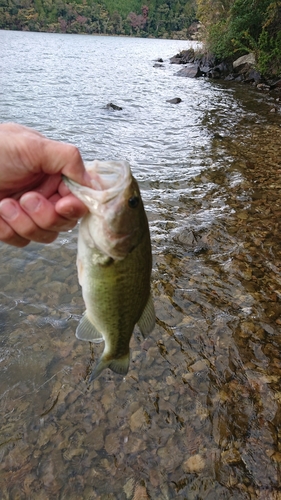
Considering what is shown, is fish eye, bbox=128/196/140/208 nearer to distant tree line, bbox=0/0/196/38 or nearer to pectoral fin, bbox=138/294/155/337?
pectoral fin, bbox=138/294/155/337

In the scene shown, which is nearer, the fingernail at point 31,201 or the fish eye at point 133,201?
the fish eye at point 133,201

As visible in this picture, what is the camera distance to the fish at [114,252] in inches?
75.6

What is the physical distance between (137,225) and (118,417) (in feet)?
8.14

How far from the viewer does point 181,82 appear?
92.3 ft

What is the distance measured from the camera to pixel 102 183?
6.70ft

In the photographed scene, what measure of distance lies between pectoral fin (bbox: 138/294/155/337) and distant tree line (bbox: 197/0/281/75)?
86.5 feet

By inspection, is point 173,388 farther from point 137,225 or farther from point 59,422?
point 137,225

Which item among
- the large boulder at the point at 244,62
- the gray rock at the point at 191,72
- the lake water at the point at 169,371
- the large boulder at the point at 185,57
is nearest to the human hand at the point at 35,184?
the lake water at the point at 169,371

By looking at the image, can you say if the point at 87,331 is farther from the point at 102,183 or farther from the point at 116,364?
the point at 102,183

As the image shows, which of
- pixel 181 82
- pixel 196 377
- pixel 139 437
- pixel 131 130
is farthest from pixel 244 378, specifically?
pixel 181 82

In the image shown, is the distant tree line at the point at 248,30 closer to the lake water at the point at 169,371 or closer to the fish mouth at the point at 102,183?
the lake water at the point at 169,371

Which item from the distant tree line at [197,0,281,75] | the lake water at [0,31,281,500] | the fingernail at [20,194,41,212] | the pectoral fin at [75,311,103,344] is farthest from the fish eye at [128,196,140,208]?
the distant tree line at [197,0,281,75]

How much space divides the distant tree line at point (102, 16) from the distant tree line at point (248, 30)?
94.9 metres

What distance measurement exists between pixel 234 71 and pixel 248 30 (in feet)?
11.3
